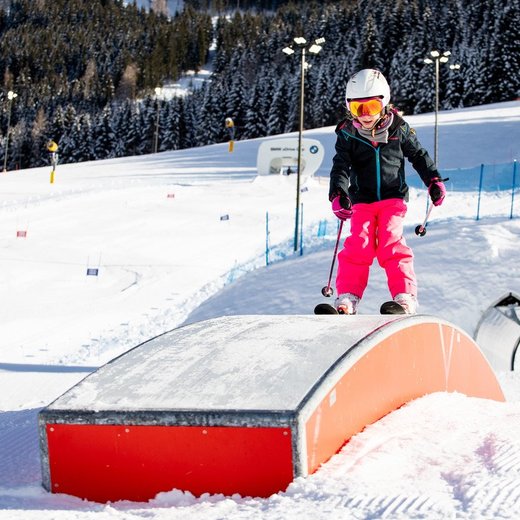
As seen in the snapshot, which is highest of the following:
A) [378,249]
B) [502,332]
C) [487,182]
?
[378,249]

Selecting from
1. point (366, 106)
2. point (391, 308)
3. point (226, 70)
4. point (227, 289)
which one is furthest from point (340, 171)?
point (226, 70)

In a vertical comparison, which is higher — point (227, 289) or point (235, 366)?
point (235, 366)

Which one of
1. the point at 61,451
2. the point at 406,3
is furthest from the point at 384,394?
the point at 406,3

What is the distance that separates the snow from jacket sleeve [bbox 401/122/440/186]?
1.83 meters

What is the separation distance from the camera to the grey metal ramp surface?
2971 mm

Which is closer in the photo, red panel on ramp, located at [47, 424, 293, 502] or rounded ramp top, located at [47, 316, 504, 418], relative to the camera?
red panel on ramp, located at [47, 424, 293, 502]

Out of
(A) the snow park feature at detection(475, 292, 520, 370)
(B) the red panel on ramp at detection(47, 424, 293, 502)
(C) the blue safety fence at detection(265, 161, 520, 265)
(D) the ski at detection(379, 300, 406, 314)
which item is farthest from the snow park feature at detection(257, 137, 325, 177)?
(B) the red panel on ramp at detection(47, 424, 293, 502)

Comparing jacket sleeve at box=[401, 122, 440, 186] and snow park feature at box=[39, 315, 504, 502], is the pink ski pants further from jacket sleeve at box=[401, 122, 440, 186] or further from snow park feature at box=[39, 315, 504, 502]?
snow park feature at box=[39, 315, 504, 502]

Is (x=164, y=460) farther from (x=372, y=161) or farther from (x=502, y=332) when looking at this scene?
(x=502, y=332)

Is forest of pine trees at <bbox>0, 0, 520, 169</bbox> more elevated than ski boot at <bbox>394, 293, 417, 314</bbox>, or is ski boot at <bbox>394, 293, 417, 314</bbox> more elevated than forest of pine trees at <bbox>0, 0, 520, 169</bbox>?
forest of pine trees at <bbox>0, 0, 520, 169</bbox>

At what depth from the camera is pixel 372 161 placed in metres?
5.32

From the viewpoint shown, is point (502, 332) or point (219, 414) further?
point (502, 332)

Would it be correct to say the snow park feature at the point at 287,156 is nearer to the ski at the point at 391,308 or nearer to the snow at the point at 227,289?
the snow at the point at 227,289

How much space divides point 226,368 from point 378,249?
232cm
